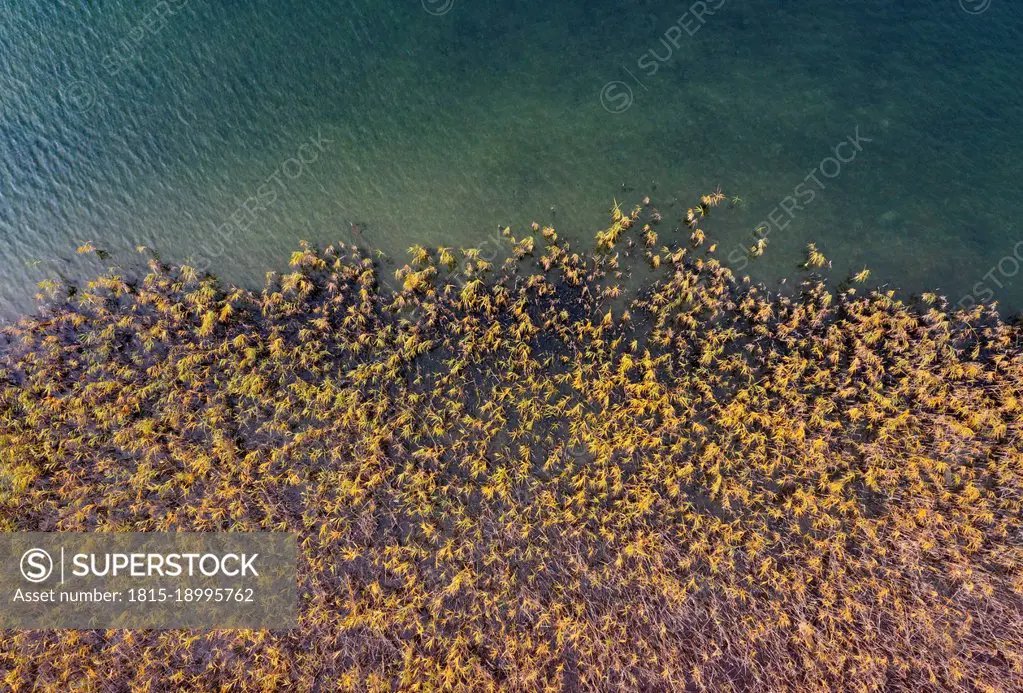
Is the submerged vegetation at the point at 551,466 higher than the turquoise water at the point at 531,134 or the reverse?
the reverse

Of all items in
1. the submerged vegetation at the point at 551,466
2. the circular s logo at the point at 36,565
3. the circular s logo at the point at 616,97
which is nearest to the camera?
the submerged vegetation at the point at 551,466

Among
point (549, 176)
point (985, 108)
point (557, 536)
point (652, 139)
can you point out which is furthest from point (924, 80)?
point (557, 536)

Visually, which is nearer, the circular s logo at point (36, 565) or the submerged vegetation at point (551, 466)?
the submerged vegetation at point (551, 466)

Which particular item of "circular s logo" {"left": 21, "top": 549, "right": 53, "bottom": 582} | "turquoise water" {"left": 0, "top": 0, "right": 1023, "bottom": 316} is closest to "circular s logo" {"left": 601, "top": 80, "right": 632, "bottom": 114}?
"turquoise water" {"left": 0, "top": 0, "right": 1023, "bottom": 316}

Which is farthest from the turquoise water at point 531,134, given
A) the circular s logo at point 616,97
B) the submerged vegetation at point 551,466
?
the submerged vegetation at point 551,466

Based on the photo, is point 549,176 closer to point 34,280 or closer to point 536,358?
point 536,358

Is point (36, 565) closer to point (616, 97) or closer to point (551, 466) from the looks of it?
point (551, 466)

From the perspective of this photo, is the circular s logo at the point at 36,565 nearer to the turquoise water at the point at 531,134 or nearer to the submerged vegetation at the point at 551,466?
the submerged vegetation at the point at 551,466

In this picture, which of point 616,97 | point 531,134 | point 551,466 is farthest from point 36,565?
point 616,97
